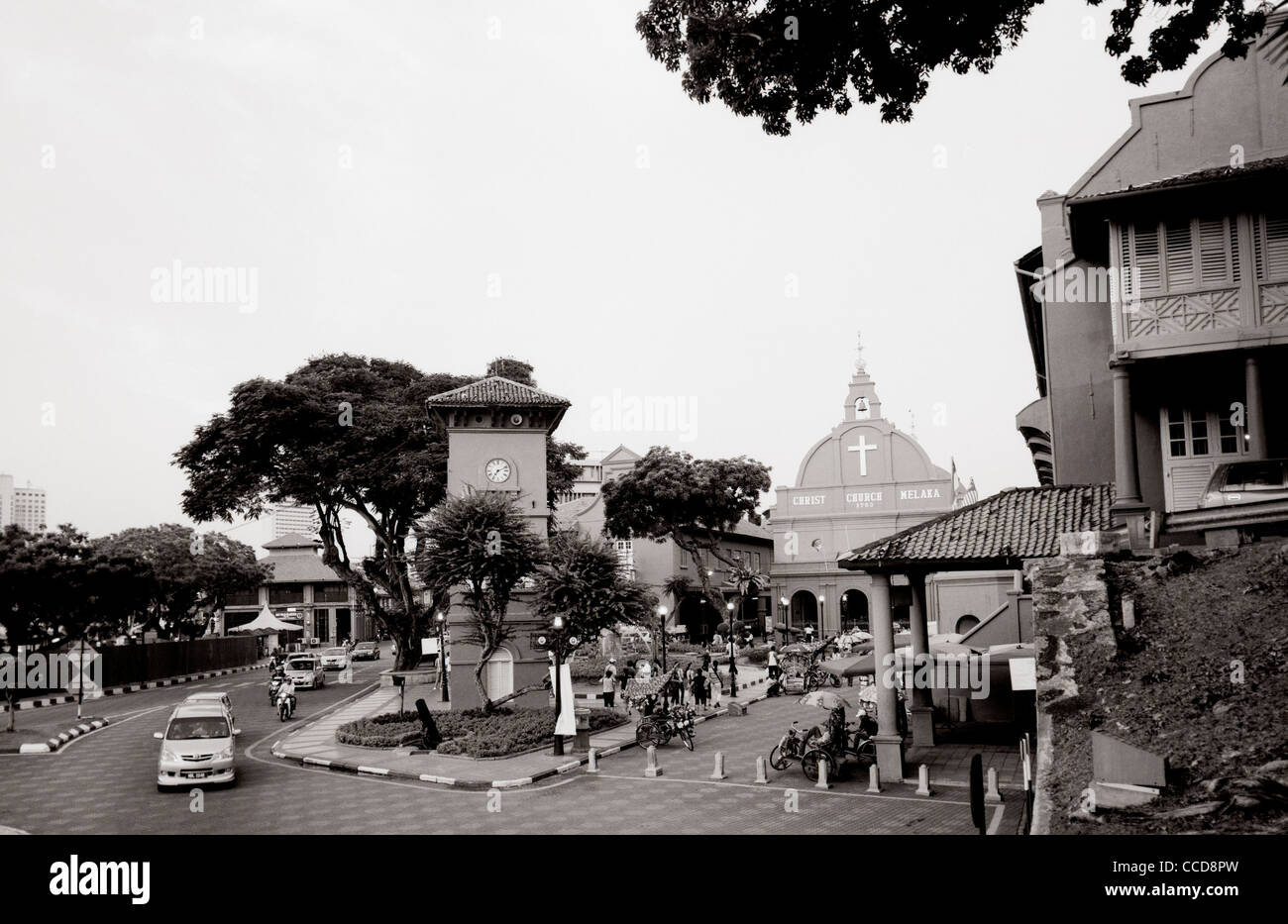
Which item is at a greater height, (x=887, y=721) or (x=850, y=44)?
(x=850, y=44)

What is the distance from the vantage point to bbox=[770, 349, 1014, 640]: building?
54031 millimetres

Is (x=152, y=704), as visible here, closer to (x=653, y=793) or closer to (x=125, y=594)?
(x=125, y=594)

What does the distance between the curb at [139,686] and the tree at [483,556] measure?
1752 centimetres

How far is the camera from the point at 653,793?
15.7 m

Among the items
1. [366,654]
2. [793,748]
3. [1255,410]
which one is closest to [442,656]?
[793,748]

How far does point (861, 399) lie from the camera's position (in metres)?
55.6

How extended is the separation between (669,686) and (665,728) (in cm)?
506

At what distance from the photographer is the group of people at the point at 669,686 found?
26.3 m

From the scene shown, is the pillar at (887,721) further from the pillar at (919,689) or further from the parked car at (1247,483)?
the parked car at (1247,483)

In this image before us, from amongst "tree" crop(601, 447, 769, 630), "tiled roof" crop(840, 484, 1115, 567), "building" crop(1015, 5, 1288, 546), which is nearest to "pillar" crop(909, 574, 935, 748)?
"tiled roof" crop(840, 484, 1115, 567)

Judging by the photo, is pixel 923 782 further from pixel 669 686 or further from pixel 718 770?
pixel 669 686

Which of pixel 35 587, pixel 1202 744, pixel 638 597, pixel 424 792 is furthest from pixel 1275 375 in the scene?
pixel 35 587

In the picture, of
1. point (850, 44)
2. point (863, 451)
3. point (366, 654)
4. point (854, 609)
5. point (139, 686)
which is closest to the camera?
point (850, 44)
